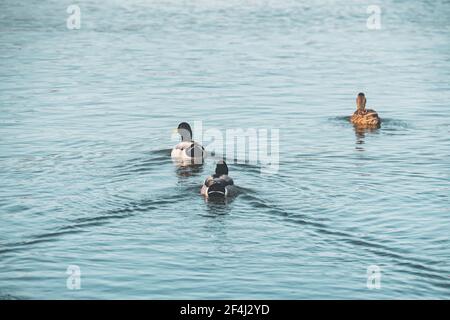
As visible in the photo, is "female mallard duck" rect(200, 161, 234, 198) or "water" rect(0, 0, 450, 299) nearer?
"water" rect(0, 0, 450, 299)

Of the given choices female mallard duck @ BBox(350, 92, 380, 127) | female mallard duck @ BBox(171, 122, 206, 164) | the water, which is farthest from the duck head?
female mallard duck @ BBox(350, 92, 380, 127)

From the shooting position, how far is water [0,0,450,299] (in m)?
21.7

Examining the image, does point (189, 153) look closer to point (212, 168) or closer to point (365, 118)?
point (212, 168)

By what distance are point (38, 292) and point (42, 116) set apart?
20907 mm

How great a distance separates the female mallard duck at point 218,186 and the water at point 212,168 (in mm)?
430

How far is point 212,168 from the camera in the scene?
30.9m

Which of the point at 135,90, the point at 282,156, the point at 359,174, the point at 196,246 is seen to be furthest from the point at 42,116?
the point at 196,246

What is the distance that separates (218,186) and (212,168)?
183 inches

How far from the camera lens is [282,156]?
32.7 m

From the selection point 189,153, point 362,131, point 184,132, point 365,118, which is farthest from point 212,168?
point 365,118

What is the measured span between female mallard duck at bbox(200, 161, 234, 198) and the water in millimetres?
430

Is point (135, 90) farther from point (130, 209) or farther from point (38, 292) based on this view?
point (38, 292)

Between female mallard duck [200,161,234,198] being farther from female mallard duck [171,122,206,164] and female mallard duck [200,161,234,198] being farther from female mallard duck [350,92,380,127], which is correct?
female mallard duck [350,92,380,127]

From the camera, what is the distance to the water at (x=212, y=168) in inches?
856
